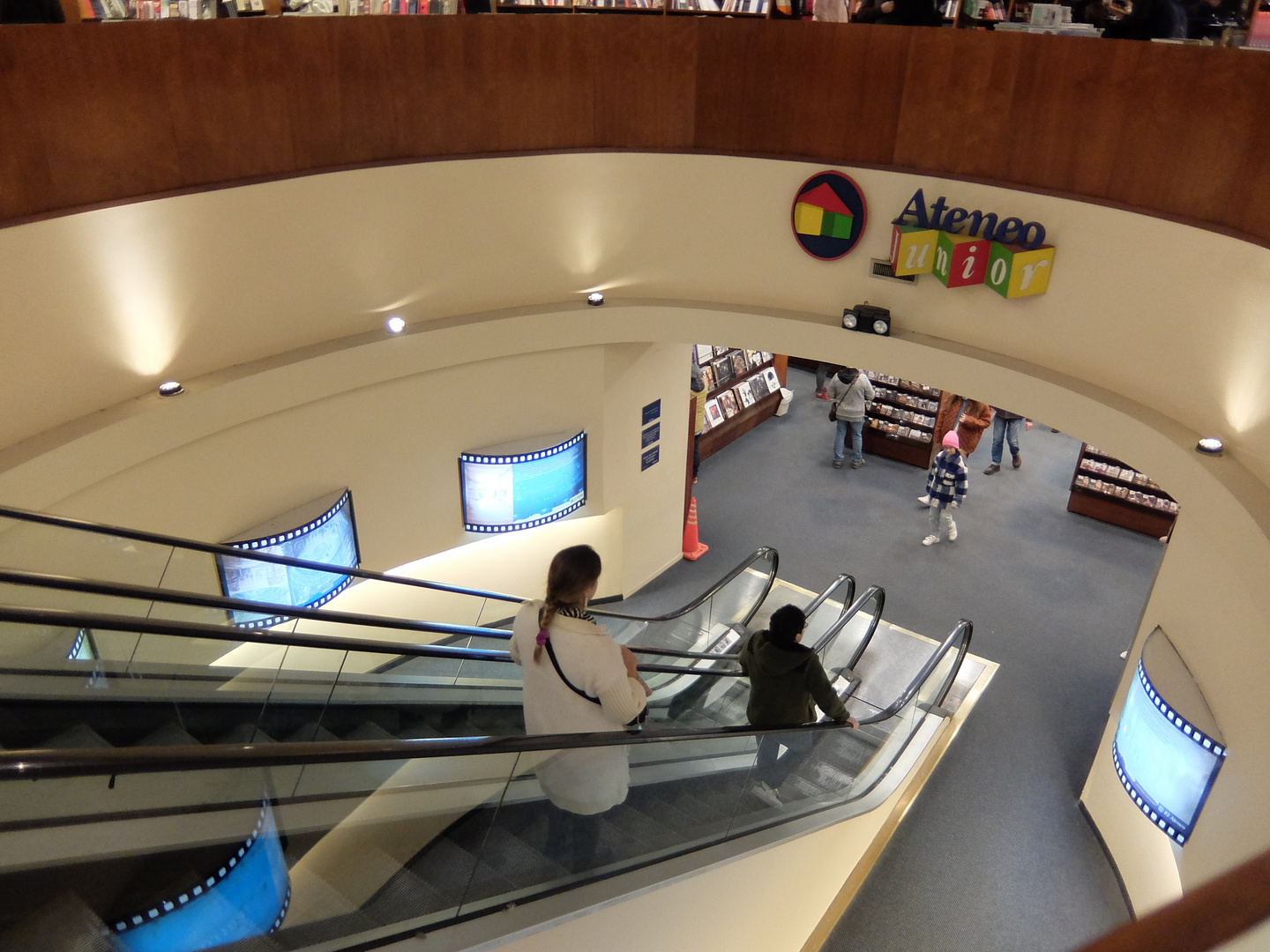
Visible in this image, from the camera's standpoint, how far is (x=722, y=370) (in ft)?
40.9

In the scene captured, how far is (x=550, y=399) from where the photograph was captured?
799cm

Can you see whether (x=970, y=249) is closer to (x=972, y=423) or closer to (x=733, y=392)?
(x=972, y=423)

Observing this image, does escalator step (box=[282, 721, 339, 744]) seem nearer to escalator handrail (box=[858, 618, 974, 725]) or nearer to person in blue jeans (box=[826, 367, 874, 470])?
escalator handrail (box=[858, 618, 974, 725])

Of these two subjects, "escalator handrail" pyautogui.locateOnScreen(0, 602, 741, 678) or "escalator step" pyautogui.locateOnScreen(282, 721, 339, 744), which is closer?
"escalator handrail" pyautogui.locateOnScreen(0, 602, 741, 678)

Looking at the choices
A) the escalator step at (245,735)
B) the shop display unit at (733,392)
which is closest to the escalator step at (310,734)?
the escalator step at (245,735)

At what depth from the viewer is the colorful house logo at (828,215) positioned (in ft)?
23.5

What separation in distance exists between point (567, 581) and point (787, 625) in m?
1.76

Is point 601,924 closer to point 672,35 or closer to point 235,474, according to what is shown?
point 235,474

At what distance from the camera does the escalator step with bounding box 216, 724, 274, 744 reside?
3.63 meters

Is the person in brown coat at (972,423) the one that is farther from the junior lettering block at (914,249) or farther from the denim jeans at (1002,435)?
the junior lettering block at (914,249)

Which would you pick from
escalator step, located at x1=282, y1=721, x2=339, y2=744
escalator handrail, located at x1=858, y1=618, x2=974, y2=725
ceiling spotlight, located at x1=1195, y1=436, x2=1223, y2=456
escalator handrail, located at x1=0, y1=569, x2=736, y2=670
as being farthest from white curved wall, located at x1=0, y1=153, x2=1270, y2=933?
escalator step, located at x1=282, y1=721, x2=339, y2=744

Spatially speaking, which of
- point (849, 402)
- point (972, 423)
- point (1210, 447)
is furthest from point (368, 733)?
point (972, 423)

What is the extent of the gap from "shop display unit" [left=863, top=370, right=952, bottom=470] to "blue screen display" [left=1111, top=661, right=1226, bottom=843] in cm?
629

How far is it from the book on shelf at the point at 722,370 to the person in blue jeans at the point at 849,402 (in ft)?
4.92
